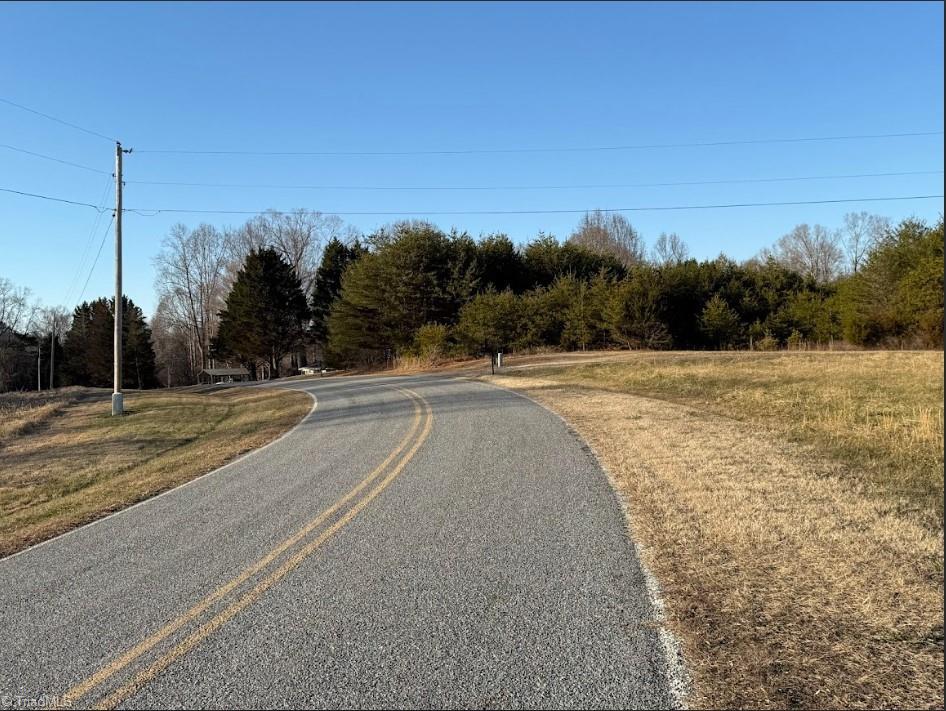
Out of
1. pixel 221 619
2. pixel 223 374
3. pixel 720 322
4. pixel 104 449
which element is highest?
pixel 720 322

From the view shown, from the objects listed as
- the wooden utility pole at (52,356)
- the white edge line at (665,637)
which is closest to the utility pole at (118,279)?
the white edge line at (665,637)

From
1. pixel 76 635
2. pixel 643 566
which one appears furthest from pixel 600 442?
pixel 76 635

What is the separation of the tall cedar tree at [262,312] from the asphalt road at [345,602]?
56054mm

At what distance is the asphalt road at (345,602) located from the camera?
3.23 m

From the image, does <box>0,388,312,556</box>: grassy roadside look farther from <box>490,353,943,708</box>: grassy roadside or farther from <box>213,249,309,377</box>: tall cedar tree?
<box>213,249,309,377</box>: tall cedar tree

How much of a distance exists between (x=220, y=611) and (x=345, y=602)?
2.78ft

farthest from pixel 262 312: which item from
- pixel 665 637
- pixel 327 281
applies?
pixel 665 637

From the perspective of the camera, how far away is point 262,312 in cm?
6128

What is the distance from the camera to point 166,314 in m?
83.1

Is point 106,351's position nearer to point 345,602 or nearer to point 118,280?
point 118,280

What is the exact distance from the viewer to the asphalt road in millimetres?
3232

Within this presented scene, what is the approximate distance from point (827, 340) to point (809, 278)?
920 centimetres

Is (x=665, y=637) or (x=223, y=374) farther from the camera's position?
(x=223, y=374)

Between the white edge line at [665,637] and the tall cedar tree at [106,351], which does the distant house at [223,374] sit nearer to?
the tall cedar tree at [106,351]
